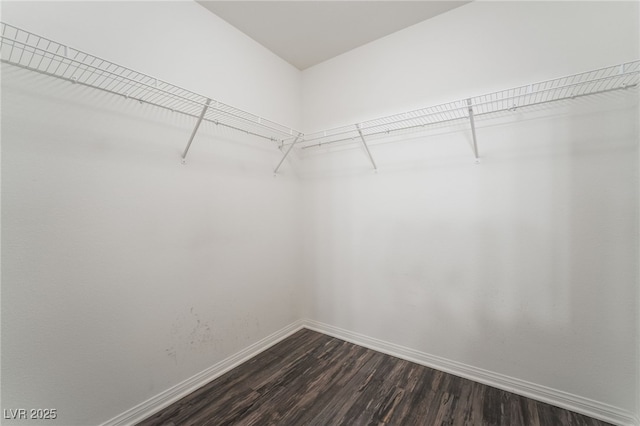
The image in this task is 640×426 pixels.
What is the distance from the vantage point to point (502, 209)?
1807 millimetres

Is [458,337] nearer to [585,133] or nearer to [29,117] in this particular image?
[585,133]

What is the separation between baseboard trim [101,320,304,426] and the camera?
1528 mm

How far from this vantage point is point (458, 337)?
197 centimetres

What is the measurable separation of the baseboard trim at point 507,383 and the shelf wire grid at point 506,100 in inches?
70.8

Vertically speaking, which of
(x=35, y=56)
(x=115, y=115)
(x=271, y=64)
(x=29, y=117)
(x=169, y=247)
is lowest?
(x=169, y=247)

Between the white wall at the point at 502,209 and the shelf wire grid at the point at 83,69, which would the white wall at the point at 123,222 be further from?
the white wall at the point at 502,209

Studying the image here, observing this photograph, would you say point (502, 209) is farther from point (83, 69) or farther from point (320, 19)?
point (83, 69)

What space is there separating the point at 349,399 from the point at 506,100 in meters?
2.25

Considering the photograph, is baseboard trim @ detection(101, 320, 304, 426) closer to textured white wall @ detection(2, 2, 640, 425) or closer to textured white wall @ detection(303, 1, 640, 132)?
textured white wall @ detection(2, 2, 640, 425)

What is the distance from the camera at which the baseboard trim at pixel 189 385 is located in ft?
5.01

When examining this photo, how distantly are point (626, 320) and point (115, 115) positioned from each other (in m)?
3.12

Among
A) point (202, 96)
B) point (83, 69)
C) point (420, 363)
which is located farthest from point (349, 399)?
point (83, 69)

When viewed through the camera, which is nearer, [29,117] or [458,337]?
[29,117]

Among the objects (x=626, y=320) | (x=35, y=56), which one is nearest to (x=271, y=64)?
(x=35, y=56)
